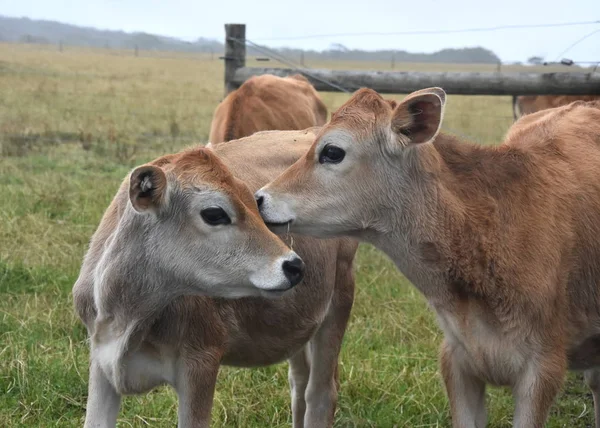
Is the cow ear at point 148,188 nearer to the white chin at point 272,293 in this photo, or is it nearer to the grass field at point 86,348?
the white chin at point 272,293

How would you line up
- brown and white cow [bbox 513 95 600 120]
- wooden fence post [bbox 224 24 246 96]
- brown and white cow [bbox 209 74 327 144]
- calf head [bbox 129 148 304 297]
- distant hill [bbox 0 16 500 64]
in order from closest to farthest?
calf head [bbox 129 148 304 297]
brown and white cow [bbox 209 74 327 144]
wooden fence post [bbox 224 24 246 96]
brown and white cow [bbox 513 95 600 120]
distant hill [bbox 0 16 500 64]

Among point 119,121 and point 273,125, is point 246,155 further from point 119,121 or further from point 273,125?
point 119,121

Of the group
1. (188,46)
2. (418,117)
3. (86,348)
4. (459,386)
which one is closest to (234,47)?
(86,348)

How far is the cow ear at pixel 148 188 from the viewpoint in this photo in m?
3.97

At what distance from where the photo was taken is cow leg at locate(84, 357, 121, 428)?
4.38 meters

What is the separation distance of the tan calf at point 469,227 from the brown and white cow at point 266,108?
5.03 metres

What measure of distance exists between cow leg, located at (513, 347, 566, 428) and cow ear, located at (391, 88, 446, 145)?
1.20 metres

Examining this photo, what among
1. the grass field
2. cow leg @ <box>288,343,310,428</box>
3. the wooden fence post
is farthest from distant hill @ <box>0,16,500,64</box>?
cow leg @ <box>288,343,310,428</box>

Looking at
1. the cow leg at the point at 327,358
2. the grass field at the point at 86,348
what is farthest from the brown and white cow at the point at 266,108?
the cow leg at the point at 327,358

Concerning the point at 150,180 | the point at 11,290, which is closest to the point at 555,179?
the point at 150,180

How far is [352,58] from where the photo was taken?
9469cm

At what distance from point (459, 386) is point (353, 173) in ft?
4.04

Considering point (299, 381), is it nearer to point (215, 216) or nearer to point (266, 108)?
point (215, 216)

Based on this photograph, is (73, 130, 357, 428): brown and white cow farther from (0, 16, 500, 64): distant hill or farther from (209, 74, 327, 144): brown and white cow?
(0, 16, 500, 64): distant hill
